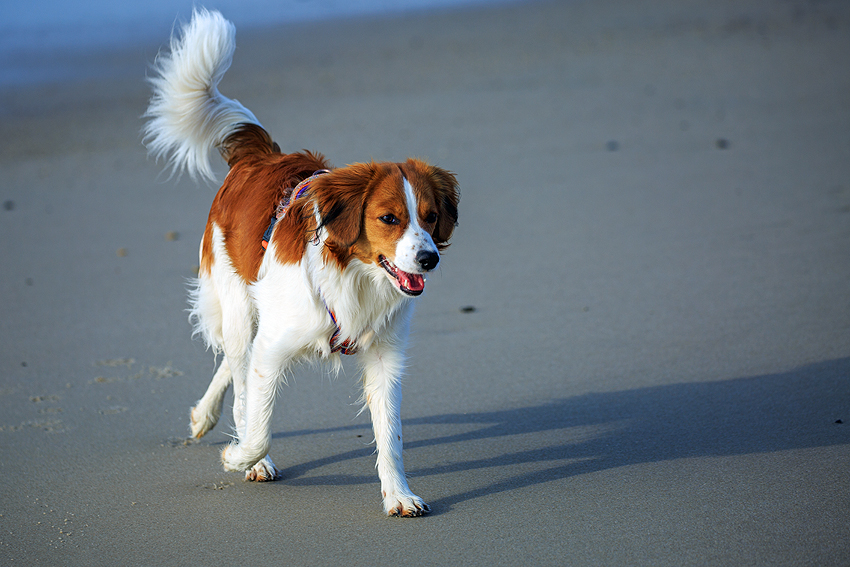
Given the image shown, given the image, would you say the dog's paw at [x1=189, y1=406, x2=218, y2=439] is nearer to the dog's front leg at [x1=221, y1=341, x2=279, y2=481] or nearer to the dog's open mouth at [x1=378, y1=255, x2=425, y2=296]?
the dog's front leg at [x1=221, y1=341, x2=279, y2=481]

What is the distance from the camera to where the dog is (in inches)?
119

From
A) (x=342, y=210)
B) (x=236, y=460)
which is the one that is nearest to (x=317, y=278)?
(x=342, y=210)

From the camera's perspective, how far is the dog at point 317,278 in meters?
3.03

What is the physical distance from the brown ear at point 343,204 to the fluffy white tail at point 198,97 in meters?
1.30

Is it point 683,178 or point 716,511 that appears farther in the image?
point 683,178

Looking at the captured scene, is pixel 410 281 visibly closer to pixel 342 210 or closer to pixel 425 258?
pixel 425 258

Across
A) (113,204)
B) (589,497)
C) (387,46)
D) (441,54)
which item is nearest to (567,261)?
(589,497)

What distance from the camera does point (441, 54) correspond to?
15.1 metres

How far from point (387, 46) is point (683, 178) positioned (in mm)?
10304

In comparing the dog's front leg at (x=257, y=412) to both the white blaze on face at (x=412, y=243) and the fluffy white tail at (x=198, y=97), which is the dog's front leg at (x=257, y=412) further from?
the fluffy white tail at (x=198, y=97)

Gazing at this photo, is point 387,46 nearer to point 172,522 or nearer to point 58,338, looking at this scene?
point 58,338

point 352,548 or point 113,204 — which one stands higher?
point 113,204

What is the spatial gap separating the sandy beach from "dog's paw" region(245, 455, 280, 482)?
5cm

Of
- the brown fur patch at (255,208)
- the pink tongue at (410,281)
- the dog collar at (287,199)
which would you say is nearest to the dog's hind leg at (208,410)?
the brown fur patch at (255,208)
